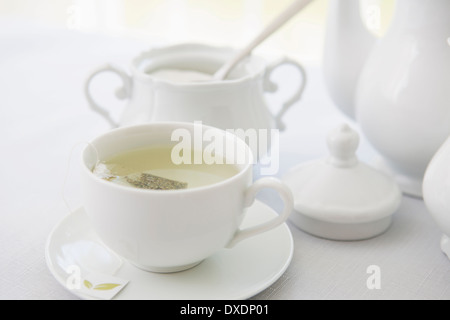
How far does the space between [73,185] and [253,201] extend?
245 millimetres

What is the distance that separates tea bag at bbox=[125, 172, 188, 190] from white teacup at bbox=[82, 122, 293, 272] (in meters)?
0.04

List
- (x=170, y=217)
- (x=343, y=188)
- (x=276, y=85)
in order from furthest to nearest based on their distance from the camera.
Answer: (x=276, y=85) → (x=343, y=188) → (x=170, y=217)

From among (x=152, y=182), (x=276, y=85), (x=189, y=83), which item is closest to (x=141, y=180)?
(x=152, y=182)

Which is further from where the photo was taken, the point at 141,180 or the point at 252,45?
A: the point at 252,45

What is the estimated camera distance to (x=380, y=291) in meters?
0.49

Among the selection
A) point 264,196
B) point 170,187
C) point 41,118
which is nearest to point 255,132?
point 264,196

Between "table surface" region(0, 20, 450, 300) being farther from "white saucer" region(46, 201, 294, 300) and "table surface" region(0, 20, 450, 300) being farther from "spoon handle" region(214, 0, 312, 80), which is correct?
"spoon handle" region(214, 0, 312, 80)

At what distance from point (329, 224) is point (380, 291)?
86 mm

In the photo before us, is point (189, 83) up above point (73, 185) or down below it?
above

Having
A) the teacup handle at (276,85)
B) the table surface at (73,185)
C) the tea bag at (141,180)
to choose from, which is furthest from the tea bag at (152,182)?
the teacup handle at (276,85)

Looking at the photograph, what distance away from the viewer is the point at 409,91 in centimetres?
58

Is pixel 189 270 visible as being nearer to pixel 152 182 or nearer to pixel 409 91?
pixel 152 182

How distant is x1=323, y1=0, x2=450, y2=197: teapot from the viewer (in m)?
0.57

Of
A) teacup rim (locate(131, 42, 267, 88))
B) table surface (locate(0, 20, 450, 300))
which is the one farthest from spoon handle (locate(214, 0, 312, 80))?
table surface (locate(0, 20, 450, 300))
